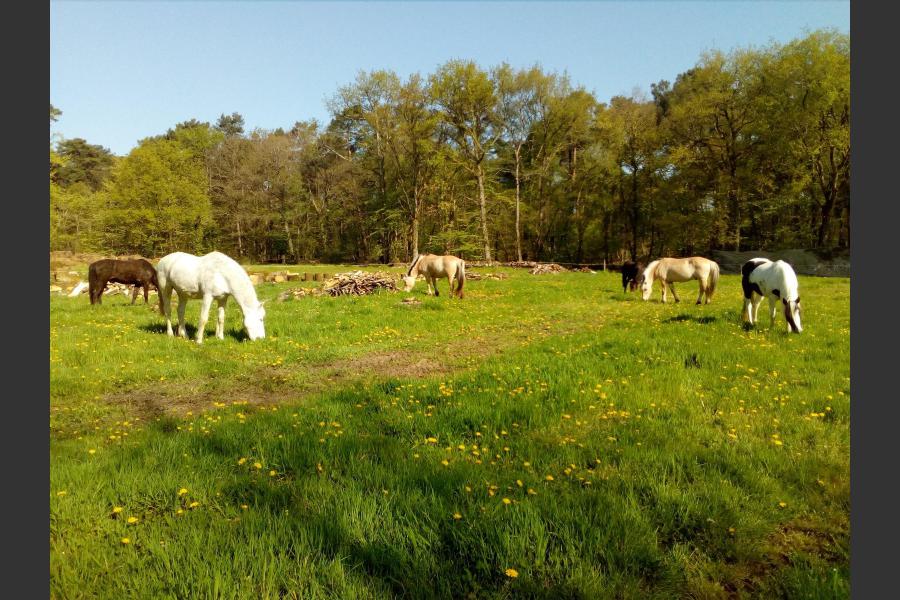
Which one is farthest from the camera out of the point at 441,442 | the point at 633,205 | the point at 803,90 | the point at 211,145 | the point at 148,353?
the point at 211,145

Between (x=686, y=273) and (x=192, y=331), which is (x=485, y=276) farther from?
(x=192, y=331)

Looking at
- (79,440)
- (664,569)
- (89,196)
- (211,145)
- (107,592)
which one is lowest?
(664,569)

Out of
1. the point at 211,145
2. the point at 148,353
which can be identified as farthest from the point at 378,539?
the point at 211,145

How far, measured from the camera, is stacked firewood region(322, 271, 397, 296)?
57.1ft

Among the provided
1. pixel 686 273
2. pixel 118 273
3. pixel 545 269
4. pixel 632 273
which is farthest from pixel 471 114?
pixel 118 273

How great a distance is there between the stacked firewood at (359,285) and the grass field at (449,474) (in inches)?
383

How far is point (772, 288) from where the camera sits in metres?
9.26

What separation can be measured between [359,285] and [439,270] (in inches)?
142

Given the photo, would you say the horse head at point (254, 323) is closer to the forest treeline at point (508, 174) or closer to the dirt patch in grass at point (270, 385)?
the dirt patch in grass at point (270, 385)

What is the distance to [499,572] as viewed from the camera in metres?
2.40

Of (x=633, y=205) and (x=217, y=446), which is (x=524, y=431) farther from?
(x=633, y=205)

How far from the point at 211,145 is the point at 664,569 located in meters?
61.3

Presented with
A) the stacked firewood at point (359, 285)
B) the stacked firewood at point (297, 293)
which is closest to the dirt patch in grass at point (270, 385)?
the stacked firewood at point (359, 285)

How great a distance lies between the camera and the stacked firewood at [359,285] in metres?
17.4
